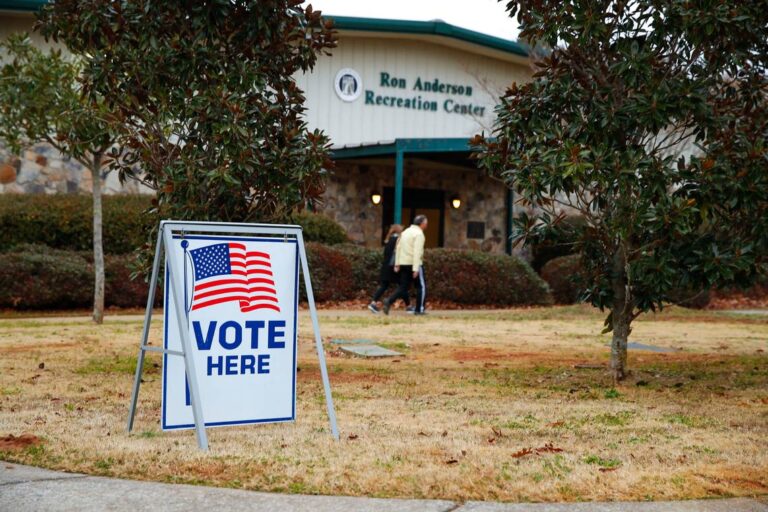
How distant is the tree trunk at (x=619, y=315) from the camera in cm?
888

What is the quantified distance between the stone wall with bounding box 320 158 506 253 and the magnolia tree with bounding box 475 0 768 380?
15862 mm

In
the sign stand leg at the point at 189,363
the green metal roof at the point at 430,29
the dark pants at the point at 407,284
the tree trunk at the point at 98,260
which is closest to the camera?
the sign stand leg at the point at 189,363

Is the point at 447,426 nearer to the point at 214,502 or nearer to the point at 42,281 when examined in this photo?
the point at 214,502

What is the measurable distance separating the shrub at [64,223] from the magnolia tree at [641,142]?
11700 millimetres

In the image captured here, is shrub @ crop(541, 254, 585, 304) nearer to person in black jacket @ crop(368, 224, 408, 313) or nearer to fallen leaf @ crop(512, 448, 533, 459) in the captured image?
person in black jacket @ crop(368, 224, 408, 313)

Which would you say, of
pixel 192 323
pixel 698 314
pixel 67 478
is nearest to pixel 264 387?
pixel 192 323

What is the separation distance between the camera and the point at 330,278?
2019 centimetres

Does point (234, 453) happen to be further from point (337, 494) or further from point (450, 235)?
point (450, 235)

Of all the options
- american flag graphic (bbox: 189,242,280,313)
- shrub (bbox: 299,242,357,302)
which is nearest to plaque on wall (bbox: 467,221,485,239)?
shrub (bbox: 299,242,357,302)

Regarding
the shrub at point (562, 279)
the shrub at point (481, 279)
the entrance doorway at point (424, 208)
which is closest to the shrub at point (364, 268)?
the shrub at point (481, 279)

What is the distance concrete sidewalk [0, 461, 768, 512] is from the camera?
4.44 meters

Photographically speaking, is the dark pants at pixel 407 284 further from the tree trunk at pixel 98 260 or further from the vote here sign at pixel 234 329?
the vote here sign at pixel 234 329

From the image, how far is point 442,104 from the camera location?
27125 millimetres

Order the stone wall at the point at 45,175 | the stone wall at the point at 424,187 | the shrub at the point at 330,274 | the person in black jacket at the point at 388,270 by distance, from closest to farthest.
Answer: the person in black jacket at the point at 388,270 < the shrub at the point at 330,274 < the stone wall at the point at 45,175 < the stone wall at the point at 424,187
